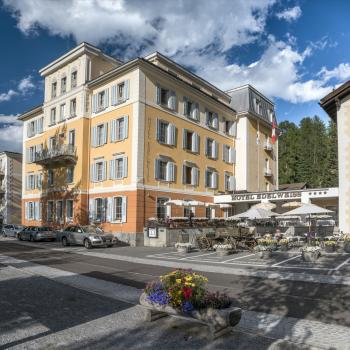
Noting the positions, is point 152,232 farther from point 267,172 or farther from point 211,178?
point 267,172

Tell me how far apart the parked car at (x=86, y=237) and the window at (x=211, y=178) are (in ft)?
41.0

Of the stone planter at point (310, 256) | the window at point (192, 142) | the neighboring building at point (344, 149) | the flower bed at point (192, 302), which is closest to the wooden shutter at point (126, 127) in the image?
the window at point (192, 142)

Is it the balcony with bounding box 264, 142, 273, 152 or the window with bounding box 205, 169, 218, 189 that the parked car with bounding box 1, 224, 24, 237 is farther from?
the balcony with bounding box 264, 142, 273, 152

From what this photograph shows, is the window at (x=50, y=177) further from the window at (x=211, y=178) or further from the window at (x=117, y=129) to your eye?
the window at (x=211, y=178)

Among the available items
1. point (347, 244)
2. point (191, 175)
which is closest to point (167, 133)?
point (191, 175)

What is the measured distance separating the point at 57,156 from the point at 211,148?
46.8 feet

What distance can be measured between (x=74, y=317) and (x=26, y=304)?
1869 mm

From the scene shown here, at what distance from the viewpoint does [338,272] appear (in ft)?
43.6

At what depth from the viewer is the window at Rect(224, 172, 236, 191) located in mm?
37656

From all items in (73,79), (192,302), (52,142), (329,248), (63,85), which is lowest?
(329,248)

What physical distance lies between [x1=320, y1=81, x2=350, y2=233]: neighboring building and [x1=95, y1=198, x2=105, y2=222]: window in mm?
17420

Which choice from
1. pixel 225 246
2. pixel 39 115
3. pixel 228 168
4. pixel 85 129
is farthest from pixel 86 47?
pixel 225 246

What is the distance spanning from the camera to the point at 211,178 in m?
35.5

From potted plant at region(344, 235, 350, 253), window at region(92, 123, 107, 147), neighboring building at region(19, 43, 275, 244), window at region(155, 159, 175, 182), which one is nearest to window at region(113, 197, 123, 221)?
neighboring building at region(19, 43, 275, 244)
